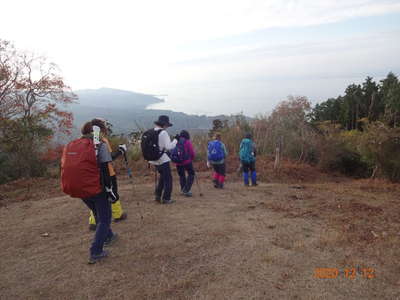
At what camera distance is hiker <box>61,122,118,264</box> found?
3.36 m

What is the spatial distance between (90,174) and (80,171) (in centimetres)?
12

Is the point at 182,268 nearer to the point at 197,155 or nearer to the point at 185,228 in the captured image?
the point at 185,228

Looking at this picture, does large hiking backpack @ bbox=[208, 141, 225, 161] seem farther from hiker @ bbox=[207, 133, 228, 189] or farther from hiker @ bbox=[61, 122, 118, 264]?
hiker @ bbox=[61, 122, 118, 264]

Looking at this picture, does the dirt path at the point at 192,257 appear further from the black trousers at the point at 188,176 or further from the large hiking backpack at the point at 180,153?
the large hiking backpack at the point at 180,153

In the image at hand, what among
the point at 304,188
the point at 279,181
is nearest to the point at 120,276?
the point at 304,188

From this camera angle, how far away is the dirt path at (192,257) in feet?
10.4

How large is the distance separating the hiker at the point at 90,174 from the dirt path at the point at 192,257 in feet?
1.76

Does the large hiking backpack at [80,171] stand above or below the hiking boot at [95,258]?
above

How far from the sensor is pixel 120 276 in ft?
11.3

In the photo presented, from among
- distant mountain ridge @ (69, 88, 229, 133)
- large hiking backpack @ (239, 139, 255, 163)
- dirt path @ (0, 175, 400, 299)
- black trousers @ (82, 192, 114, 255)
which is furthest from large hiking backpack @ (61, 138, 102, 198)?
large hiking backpack @ (239, 139, 255, 163)

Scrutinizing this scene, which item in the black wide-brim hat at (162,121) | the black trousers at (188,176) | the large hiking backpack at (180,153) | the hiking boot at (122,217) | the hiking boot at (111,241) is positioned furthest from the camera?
the black trousers at (188,176)

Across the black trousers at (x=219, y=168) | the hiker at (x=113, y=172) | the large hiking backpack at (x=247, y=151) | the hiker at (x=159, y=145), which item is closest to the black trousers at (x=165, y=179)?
the hiker at (x=159, y=145)
